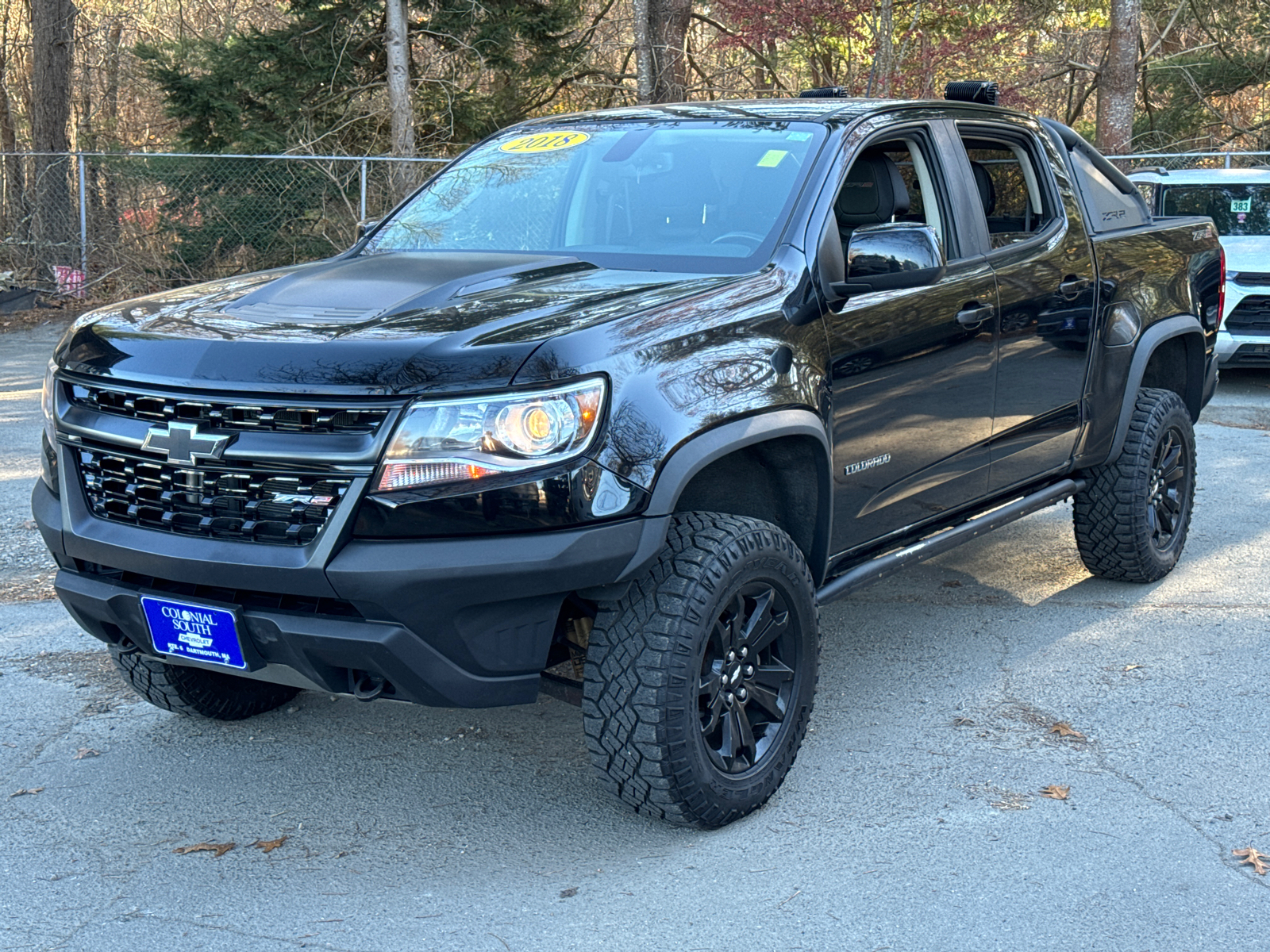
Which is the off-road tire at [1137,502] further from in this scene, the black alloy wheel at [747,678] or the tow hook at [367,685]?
the tow hook at [367,685]

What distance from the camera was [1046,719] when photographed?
14.2ft

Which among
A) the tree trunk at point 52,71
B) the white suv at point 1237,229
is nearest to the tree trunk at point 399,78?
the tree trunk at point 52,71

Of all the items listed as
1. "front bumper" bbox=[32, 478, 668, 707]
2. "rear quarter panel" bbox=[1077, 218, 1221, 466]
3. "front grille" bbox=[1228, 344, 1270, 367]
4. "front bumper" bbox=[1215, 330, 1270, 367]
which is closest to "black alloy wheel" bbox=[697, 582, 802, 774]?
"front bumper" bbox=[32, 478, 668, 707]

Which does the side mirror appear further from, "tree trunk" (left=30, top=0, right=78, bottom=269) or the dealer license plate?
"tree trunk" (left=30, top=0, right=78, bottom=269)

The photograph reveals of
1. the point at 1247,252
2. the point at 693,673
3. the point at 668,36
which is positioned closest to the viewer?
the point at 693,673

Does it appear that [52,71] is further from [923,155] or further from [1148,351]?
[1148,351]

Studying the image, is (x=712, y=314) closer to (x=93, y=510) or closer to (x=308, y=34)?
(x=93, y=510)

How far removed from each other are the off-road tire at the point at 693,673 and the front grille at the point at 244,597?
0.65 meters

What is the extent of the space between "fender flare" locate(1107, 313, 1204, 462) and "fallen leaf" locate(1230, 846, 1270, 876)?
227 cm

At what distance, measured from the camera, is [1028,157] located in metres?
5.21

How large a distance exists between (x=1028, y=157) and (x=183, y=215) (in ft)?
40.5

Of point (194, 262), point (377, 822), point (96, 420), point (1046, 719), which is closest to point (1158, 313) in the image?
point (1046, 719)

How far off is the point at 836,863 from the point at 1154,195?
33.2 feet

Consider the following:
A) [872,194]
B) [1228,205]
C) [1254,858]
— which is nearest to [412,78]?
[1228,205]
